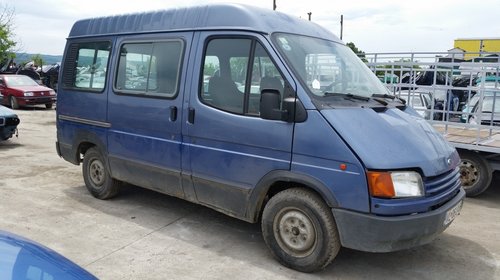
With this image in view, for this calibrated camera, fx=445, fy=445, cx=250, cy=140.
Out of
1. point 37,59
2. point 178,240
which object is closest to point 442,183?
point 178,240

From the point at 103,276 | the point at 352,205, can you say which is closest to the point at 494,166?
the point at 352,205

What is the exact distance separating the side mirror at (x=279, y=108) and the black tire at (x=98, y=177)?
283 centimetres

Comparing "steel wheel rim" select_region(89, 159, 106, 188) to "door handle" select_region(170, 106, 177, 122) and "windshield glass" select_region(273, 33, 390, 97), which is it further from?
"windshield glass" select_region(273, 33, 390, 97)

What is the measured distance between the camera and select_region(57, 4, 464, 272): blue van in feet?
11.6

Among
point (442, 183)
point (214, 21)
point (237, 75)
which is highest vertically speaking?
point (214, 21)

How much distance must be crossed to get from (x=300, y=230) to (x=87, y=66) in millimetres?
3778

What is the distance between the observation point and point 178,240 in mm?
4613

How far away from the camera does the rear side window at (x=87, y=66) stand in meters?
5.71

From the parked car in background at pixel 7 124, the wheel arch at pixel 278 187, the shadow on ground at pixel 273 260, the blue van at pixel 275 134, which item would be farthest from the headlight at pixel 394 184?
the parked car in background at pixel 7 124

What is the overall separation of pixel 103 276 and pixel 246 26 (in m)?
2.56

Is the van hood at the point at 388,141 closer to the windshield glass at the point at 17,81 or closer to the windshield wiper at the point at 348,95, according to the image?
the windshield wiper at the point at 348,95

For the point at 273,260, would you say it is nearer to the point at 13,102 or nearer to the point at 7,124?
the point at 7,124

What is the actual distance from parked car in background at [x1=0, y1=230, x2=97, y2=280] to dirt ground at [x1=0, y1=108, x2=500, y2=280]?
1.44 m

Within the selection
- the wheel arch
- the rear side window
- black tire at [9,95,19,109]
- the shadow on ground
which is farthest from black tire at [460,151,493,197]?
black tire at [9,95,19,109]
